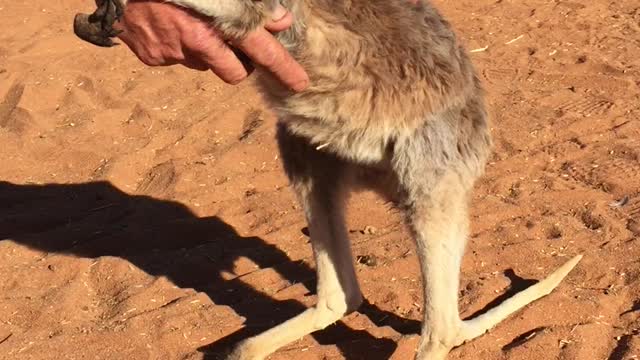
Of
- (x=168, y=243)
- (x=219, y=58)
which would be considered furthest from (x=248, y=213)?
(x=219, y=58)

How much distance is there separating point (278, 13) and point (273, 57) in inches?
5.0

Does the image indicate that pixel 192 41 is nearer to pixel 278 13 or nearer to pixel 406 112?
pixel 278 13

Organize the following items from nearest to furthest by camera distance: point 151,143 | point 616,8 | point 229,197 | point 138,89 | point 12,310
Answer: point 12,310
point 229,197
point 151,143
point 138,89
point 616,8

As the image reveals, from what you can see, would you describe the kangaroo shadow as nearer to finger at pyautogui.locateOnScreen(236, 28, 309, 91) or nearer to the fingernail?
finger at pyautogui.locateOnScreen(236, 28, 309, 91)

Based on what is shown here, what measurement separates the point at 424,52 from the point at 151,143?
2.43 meters

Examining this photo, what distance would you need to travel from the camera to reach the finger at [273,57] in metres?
2.93

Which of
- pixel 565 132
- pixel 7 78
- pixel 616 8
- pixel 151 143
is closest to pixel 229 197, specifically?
pixel 151 143

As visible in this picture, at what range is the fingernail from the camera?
294 centimetres

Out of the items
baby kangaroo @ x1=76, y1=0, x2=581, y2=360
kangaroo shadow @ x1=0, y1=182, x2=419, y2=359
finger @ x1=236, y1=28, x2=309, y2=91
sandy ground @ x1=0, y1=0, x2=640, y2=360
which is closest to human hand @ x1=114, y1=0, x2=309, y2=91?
finger @ x1=236, y1=28, x2=309, y2=91

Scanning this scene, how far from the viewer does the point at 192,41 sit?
9.55 ft

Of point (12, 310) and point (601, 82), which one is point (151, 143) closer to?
point (12, 310)

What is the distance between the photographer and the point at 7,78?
605 cm

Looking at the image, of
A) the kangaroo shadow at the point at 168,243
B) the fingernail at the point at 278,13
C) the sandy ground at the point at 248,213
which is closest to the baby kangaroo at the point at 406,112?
the fingernail at the point at 278,13

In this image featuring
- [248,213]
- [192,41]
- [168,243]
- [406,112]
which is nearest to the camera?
[192,41]
